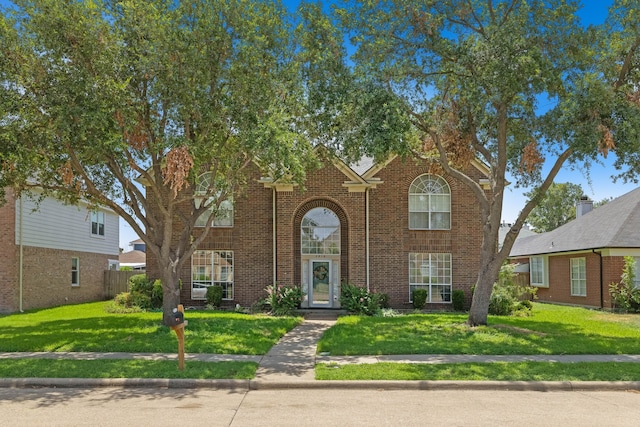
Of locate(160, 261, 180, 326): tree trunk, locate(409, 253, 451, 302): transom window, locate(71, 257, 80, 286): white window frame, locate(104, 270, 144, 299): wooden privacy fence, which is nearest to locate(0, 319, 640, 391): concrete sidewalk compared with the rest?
locate(160, 261, 180, 326): tree trunk

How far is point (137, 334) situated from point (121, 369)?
4.18 meters

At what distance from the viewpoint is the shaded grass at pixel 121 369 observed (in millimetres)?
9750

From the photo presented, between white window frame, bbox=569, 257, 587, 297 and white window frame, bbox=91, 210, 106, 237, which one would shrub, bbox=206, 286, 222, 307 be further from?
white window frame, bbox=569, 257, 587, 297

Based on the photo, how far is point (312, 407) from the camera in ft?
26.6

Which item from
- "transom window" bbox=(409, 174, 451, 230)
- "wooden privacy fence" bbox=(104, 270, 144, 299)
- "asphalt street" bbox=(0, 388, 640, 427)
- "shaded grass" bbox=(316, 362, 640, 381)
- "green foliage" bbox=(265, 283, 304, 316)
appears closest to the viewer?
"asphalt street" bbox=(0, 388, 640, 427)

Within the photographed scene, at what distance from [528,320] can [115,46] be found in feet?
49.1

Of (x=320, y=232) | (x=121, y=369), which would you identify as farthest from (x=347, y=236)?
(x=121, y=369)

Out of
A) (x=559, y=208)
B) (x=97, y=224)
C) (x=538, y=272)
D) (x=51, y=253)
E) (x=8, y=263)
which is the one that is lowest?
(x=538, y=272)

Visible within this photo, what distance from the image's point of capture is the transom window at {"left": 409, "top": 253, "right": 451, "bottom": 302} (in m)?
22.8

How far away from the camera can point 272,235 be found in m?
22.5

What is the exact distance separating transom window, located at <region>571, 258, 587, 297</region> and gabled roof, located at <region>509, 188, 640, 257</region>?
781mm

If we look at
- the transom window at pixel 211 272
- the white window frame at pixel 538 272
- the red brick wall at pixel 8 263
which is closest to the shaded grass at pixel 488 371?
the transom window at pixel 211 272

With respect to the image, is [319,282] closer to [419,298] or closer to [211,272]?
[419,298]

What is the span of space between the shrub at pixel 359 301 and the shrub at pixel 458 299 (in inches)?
128
